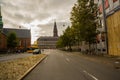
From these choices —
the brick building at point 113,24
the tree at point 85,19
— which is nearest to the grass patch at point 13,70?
the brick building at point 113,24

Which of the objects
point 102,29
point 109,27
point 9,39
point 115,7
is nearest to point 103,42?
point 102,29

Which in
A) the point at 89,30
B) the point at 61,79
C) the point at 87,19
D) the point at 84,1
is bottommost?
the point at 61,79

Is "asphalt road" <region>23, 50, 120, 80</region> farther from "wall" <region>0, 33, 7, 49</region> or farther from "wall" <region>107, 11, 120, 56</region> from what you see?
"wall" <region>0, 33, 7, 49</region>

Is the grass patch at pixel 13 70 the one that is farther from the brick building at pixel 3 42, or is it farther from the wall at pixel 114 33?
the brick building at pixel 3 42

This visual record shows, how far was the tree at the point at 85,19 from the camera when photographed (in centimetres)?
3928

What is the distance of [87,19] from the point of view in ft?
131

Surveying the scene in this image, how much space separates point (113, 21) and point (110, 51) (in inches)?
262

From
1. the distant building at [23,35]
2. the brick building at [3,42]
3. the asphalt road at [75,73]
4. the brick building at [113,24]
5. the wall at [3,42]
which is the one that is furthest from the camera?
the distant building at [23,35]

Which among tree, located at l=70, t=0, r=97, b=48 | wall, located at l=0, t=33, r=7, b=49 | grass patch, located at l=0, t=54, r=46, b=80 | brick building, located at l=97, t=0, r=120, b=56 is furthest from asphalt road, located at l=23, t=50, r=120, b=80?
wall, located at l=0, t=33, r=7, b=49

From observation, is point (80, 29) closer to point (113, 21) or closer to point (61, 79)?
point (113, 21)

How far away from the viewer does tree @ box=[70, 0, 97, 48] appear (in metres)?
39.3

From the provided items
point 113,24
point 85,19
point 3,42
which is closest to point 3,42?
point 3,42

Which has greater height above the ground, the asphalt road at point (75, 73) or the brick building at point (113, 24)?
the brick building at point (113, 24)

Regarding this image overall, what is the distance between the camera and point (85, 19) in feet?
131
